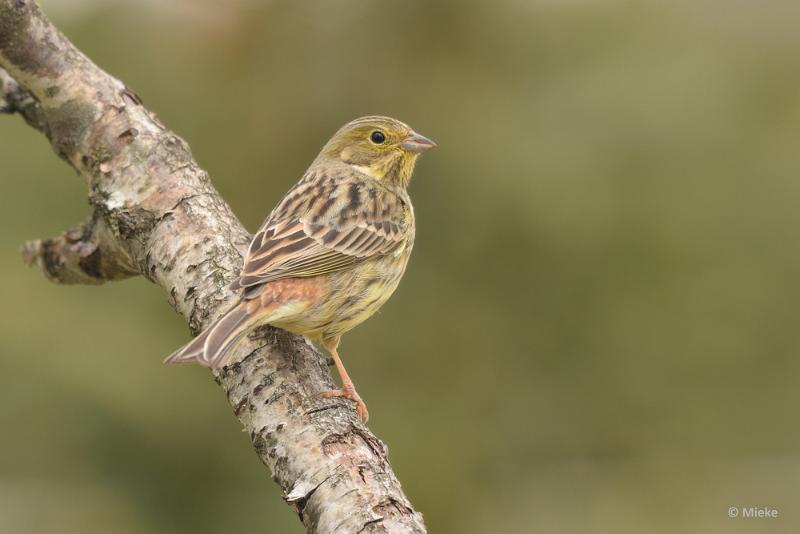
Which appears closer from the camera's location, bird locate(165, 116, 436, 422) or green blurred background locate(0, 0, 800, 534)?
bird locate(165, 116, 436, 422)

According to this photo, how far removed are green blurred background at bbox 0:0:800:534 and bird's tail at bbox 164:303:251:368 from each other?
14.8 ft

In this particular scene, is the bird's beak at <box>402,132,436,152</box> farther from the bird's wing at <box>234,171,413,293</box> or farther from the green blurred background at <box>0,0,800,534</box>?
the green blurred background at <box>0,0,800,534</box>

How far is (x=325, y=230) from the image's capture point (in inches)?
200

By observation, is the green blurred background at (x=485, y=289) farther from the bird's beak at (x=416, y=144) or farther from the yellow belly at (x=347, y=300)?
the yellow belly at (x=347, y=300)

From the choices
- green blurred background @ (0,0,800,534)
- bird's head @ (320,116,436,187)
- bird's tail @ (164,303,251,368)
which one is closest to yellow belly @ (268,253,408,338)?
bird's tail @ (164,303,251,368)

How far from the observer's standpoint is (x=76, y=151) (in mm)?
5059

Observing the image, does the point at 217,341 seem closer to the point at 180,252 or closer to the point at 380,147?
the point at 180,252

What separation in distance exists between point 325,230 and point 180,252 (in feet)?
2.68

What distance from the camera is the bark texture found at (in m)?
3.63

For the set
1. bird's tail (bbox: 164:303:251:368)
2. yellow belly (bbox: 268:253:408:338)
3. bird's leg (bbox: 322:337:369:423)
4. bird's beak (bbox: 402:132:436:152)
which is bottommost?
bird's tail (bbox: 164:303:251:368)

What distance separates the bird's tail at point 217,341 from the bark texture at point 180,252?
0.17m

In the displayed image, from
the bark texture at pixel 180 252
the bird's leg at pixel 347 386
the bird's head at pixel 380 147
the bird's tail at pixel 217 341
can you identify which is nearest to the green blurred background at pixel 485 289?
the bird's head at pixel 380 147

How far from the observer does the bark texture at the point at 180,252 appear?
11.9 feet

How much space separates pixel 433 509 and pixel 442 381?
1.11 metres
